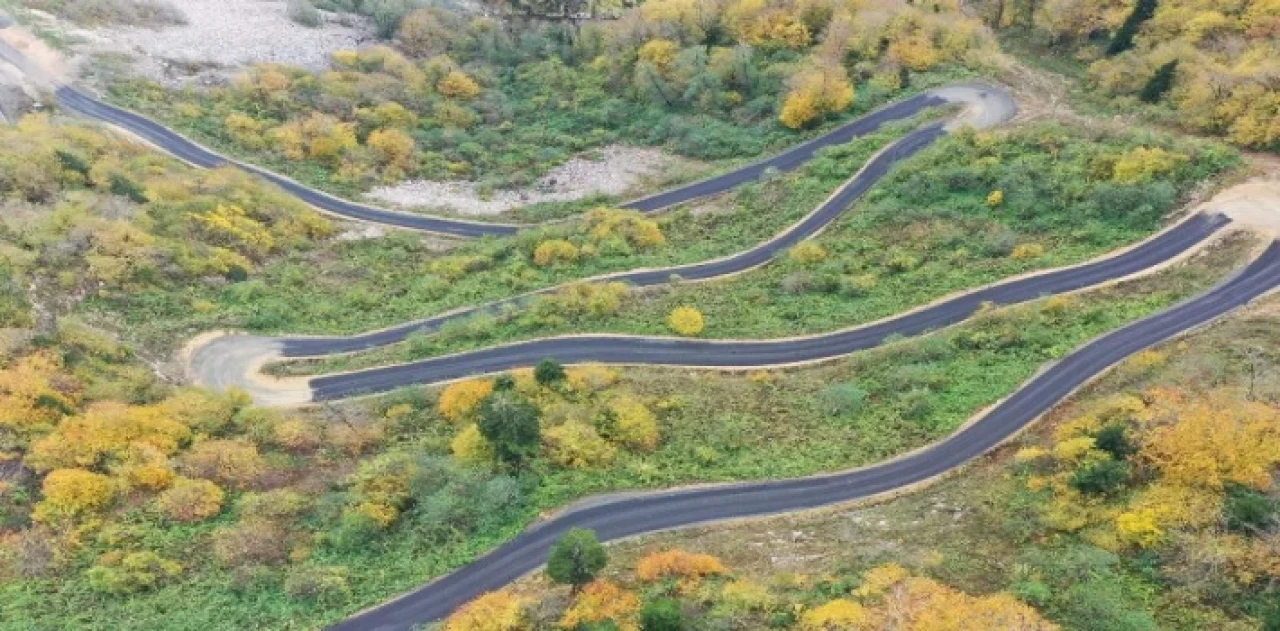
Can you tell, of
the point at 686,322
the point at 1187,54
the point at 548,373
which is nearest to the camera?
the point at 548,373

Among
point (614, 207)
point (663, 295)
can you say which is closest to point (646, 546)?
point (663, 295)

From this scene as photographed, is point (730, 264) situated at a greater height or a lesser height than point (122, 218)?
greater

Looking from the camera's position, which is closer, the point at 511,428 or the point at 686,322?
the point at 511,428

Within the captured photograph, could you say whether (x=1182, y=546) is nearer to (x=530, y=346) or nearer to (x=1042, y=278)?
(x=1042, y=278)

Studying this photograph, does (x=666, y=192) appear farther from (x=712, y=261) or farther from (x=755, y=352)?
(x=755, y=352)

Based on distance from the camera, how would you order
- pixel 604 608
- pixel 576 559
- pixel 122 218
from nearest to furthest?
pixel 604 608 → pixel 576 559 → pixel 122 218

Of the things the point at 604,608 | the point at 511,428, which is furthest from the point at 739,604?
the point at 511,428

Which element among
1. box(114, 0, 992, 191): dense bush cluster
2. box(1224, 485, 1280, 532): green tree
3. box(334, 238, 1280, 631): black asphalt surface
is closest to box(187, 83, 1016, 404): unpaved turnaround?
box(114, 0, 992, 191): dense bush cluster

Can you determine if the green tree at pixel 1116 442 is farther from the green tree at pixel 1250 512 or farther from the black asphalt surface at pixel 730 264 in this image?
the black asphalt surface at pixel 730 264
